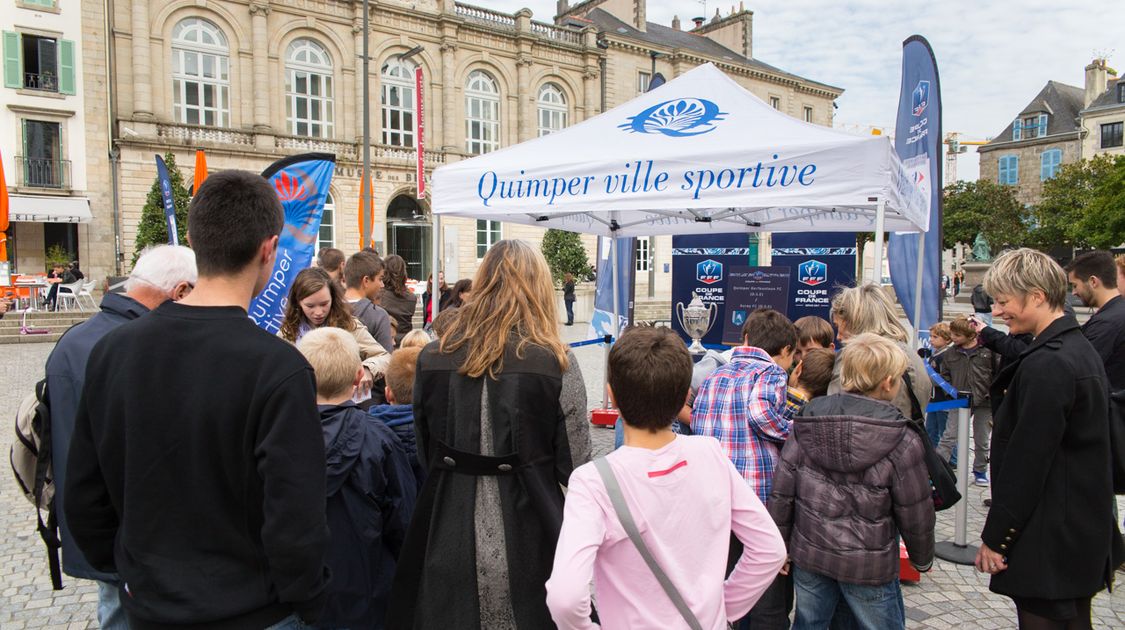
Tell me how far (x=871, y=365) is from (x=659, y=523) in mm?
1373

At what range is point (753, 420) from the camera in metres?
2.95

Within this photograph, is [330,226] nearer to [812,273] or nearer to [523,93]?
[523,93]

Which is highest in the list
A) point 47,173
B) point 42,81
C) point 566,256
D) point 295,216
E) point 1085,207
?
point 42,81

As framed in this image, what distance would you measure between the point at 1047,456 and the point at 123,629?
3.25 m

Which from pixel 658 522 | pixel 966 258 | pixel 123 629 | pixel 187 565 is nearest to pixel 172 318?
pixel 187 565

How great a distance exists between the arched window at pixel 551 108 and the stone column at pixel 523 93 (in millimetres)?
1072

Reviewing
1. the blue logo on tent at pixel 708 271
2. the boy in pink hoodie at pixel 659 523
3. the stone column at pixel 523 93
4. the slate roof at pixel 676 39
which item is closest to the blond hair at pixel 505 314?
the boy in pink hoodie at pixel 659 523

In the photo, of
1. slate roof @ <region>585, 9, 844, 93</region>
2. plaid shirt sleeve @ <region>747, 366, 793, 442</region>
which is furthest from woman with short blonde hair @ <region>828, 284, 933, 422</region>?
slate roof @ <region>585, 9, 844, 93</region>

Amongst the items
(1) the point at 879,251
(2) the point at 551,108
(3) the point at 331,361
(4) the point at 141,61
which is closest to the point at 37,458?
(3) the point at 331,361

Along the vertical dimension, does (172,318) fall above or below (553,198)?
below

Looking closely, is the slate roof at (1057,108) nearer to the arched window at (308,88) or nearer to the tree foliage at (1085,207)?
the tree foliage at (1085,207)

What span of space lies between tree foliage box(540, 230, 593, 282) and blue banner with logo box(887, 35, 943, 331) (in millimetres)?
20807

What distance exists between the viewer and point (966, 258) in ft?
156

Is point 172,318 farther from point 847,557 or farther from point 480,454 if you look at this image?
point 847,557
